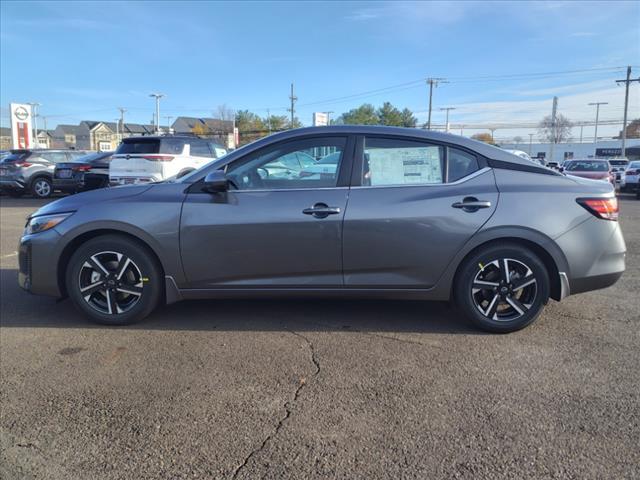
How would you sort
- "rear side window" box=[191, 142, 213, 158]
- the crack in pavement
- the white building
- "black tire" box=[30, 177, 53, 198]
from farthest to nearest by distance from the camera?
the white building
"black tire" box=[30, 177, 53, 198]
"rear side window" box=[191, 142, 213, 158]
the crack in pavement

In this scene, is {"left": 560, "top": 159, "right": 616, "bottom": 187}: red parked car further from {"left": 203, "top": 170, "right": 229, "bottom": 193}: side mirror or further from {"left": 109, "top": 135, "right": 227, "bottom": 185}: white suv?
{"left": 203, "top": 170, "right": 229, "bottom": 193}: side mirror

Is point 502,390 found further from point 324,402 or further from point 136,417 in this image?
point 136,417

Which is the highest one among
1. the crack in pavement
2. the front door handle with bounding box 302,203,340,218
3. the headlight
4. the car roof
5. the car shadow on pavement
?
the car roof

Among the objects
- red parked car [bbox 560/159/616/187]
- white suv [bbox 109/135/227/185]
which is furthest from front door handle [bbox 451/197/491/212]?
red parked car [bbox 560/159/616/187]

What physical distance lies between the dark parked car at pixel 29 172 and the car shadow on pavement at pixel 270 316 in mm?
12945

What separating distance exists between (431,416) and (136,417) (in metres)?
1.66

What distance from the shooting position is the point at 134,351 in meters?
3.60

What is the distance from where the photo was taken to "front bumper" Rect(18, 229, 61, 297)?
156 inches

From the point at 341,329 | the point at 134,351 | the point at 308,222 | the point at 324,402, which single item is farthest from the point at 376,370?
the point at 134,351

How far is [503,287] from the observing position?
151 inches

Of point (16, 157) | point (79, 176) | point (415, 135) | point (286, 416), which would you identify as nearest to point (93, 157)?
point (79, 176)

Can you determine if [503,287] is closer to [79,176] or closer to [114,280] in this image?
[114,280]

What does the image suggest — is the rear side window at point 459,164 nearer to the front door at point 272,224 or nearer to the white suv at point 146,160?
the front door at point 272,224

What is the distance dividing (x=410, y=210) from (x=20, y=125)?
3241 cm
